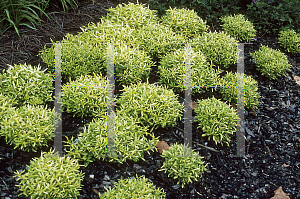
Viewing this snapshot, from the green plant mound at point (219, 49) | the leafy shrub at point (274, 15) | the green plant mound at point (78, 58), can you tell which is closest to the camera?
the green plant mound at point (78, 58)

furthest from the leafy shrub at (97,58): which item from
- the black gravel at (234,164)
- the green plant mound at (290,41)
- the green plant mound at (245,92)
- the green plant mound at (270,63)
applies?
the green plant mound at (290,41)

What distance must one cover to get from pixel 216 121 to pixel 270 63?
1.96m

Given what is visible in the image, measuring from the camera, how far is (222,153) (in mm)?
3582

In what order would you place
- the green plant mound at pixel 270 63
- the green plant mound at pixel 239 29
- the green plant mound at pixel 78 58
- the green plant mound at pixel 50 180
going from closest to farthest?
the green plant mound at pixel 50 180 < the green plant mound at pixel 78 58 < the green plant mound at pixel 270 63 < the green plant mound at pixel 239 29

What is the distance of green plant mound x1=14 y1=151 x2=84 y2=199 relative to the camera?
8.64ft

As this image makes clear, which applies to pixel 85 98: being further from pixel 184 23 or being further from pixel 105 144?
pixel 184 23

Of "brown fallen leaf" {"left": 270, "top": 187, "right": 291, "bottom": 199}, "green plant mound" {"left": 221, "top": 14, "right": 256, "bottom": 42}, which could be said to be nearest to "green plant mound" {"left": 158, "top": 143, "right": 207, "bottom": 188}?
"brown fallen leaf" {"left": 270, "top": 187, "right": 291, "bottom": 199}

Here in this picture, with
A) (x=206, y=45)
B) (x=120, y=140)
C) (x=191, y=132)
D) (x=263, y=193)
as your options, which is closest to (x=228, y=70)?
(x=206, y=45)

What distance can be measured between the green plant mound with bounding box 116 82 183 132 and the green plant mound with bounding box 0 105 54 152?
3.23 ft

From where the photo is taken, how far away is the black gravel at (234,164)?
309 cm

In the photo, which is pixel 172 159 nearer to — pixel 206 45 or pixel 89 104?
pixel 89 104

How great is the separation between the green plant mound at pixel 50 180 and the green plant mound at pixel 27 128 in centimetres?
33

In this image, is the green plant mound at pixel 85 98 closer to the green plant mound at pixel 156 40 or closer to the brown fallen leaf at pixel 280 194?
the green plant mound at pixel 156 40

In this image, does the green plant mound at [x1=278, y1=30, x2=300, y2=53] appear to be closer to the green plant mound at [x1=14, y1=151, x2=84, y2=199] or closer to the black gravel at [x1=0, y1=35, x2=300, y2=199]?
the black gravel at [x1=0, y1=35, x2=300, y2=199]
